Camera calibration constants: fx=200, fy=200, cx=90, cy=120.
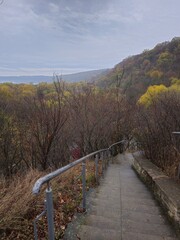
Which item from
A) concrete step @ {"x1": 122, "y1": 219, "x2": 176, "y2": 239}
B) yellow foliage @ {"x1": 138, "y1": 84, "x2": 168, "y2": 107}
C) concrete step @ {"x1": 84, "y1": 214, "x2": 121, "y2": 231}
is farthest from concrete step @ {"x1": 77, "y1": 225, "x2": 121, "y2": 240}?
yellow foliage @ {"x1": 138, "y1": 84, "x2": 168, "y2": 107}

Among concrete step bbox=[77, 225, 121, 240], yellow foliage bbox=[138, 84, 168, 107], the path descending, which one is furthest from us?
yellow foliage bbox=[138, 84, 168, 107]

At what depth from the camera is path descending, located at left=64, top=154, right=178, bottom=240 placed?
8.73ft

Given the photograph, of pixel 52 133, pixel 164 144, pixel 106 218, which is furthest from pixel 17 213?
Answer: pixel 164 144

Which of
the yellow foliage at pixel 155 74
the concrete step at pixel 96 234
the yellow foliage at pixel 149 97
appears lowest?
the concrete step at pixel 96 234

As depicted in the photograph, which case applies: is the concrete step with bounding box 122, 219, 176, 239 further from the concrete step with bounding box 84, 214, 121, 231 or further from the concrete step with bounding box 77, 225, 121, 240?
the concrete step with bounding box 77, 225, 121, 240

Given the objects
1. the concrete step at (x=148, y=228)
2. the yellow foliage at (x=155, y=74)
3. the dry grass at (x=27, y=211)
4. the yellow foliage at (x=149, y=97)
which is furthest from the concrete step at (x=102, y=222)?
the yellow foliage at (x=155, y=74)

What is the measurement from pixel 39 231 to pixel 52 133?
16.2 feet

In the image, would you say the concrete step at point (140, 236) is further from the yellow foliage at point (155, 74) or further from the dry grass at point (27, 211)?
the yellow foliage at point (155, 74)

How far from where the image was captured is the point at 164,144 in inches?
Answer: 263

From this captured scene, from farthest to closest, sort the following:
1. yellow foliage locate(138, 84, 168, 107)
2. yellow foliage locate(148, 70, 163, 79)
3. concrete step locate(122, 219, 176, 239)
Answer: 1. yellow foliage locate(148, 70, 163, 79)
2. yellow foliage locate(138, 84, 168, 107)
3. concrete step locate(122, 219, 176, 239)

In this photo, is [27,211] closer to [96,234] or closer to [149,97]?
[96,234]

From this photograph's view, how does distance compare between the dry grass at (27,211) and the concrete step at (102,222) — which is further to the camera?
the concrete step at (102,222)

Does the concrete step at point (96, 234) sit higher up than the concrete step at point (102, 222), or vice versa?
the concrete step at point (96, 234)

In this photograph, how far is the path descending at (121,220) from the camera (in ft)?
8.73
